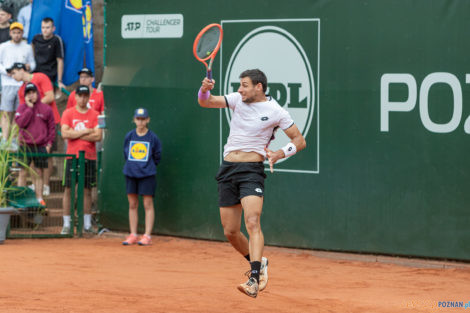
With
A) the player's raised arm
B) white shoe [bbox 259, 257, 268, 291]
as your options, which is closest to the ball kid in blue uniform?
the player's raised arm

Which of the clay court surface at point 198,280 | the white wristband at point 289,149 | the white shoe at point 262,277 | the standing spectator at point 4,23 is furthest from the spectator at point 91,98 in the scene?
the white shoe at point 262,277

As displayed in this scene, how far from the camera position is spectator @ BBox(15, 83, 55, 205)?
37.7ft

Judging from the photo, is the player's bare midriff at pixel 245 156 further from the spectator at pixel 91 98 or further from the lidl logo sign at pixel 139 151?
the spectator at pixel 91 98

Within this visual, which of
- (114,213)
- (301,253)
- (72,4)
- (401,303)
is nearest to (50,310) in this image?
(401,303)

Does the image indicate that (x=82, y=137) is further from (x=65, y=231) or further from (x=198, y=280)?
(x=198, y=280)

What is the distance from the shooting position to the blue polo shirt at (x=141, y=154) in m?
10.8

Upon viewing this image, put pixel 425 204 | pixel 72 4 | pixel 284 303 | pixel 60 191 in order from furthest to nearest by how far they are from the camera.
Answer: pixel 72 4 < pixel 60 191 < pixel 425 204 < pixel 284 303

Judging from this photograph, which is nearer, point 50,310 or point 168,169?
point 50,310

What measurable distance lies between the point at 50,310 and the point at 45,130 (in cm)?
544

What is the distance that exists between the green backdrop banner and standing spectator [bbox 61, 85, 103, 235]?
15.3 inches

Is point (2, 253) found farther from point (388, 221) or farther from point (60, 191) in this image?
point (388, 221)

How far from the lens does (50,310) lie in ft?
21.6

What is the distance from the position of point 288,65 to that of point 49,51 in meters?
4.75

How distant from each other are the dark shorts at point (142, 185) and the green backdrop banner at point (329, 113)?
17.4 inches
